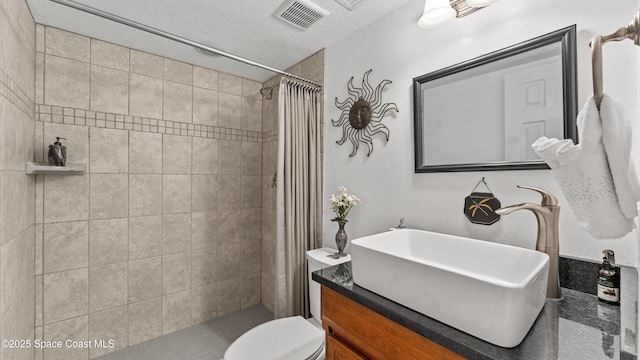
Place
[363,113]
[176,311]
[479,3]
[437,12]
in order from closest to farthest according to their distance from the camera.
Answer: [479,3]
[437,12]
[363,113]
[176,311]

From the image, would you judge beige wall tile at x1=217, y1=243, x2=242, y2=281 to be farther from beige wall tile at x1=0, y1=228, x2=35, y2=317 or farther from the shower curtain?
beige wall tile at x1=0, y1=228, x2=35, y2=317

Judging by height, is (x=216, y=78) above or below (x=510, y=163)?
above

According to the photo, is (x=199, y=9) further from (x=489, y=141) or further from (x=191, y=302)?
(x=191, y=302)

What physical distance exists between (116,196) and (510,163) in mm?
2456

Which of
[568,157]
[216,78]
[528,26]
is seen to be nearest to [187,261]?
[216,78]

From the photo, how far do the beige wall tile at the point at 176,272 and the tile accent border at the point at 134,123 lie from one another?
1.03m

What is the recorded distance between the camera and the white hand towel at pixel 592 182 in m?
0.54

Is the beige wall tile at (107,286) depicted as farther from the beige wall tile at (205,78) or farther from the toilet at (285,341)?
the beige wall tile at (205,78)

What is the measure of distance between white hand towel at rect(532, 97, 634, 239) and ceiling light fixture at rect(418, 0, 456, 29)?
891 mm

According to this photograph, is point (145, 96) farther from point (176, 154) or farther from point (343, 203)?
point (343, 203)

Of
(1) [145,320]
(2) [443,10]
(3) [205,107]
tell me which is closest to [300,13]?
(2) [443,10]

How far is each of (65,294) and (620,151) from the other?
2.75 metres

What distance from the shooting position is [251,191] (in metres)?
2.62

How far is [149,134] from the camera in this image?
209 cm
